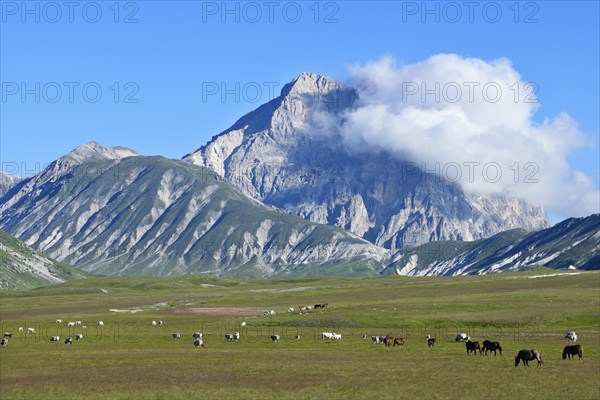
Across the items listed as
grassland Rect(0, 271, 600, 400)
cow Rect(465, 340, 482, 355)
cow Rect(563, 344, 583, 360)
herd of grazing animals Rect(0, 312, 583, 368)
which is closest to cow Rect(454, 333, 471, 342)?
herd of grazing animals Rect(0, 312, 583, 368)

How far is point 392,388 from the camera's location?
51438 mm

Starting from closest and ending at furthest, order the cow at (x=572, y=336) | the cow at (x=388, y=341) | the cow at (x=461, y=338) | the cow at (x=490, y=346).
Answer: the cow at (x=490, y=346)
the cow at (x=388, y=341)
the cow at (x=572, y=336)
the cow at (x=461, y=338)

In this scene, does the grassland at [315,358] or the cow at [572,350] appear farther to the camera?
the cow at [572,350]

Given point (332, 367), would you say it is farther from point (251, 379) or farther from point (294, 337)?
point (294, 337)

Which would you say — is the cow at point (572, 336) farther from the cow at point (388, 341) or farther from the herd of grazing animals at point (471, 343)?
the cow at point (388, 341)

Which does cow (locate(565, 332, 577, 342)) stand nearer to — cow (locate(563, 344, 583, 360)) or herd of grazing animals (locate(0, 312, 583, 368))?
herd of grazing animals (locate(0, 312, 583, 368))

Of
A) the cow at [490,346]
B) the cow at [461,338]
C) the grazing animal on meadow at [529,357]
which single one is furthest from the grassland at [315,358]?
the cow at [490,346]

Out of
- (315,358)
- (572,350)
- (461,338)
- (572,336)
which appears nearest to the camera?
(572,350)

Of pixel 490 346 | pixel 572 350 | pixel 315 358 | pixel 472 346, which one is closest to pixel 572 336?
pixel 490 346

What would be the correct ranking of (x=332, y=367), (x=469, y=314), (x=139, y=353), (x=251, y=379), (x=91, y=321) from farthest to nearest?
(x=91, y=321)
(x=469, y=314)
(x=139, y=353)
(x=332, y=367)
(x=251, y=379)

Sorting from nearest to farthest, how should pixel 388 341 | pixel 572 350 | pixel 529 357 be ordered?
pixel 529 357 < pixel 572 350 < pixel 388 341

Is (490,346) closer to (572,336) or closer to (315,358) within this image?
(315,358)

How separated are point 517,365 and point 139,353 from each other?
33.3 metres

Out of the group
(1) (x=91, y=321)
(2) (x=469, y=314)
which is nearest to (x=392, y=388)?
(2) (x=469, y=314)
